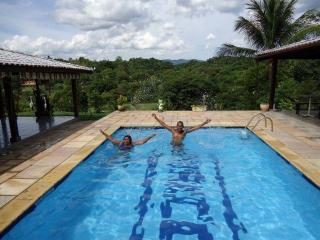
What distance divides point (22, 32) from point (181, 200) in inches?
594

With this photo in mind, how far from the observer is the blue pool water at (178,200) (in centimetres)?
497

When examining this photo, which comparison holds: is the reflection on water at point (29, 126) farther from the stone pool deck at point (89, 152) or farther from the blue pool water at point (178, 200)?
the blue pool water at point (178, 200)

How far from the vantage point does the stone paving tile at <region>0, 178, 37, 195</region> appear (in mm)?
5543

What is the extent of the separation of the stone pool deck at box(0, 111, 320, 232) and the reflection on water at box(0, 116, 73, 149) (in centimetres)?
152

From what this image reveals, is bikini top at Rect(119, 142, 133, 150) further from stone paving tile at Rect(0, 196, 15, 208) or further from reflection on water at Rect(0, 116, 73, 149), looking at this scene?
stone paving tile at Rect(0, 196, 15, 208)

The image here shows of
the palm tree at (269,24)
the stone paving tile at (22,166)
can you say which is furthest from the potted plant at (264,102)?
the stone paving tile at (22,166)

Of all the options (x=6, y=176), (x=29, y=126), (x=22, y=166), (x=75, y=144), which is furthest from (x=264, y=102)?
(x=6, y=176)

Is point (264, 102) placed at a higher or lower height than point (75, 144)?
higher

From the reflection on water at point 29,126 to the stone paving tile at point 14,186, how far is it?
3.32 metres

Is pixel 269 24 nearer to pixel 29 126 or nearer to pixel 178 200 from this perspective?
pixel 29 126

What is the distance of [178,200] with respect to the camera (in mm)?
6160

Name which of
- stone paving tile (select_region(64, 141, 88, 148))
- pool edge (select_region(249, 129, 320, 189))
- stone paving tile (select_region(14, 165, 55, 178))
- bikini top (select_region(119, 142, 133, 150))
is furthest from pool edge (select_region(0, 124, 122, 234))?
pool edge (select_region(249, 129, 320, 189))

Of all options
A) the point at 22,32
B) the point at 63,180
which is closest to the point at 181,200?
the point at 63,180

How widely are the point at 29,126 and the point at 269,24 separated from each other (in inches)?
544
